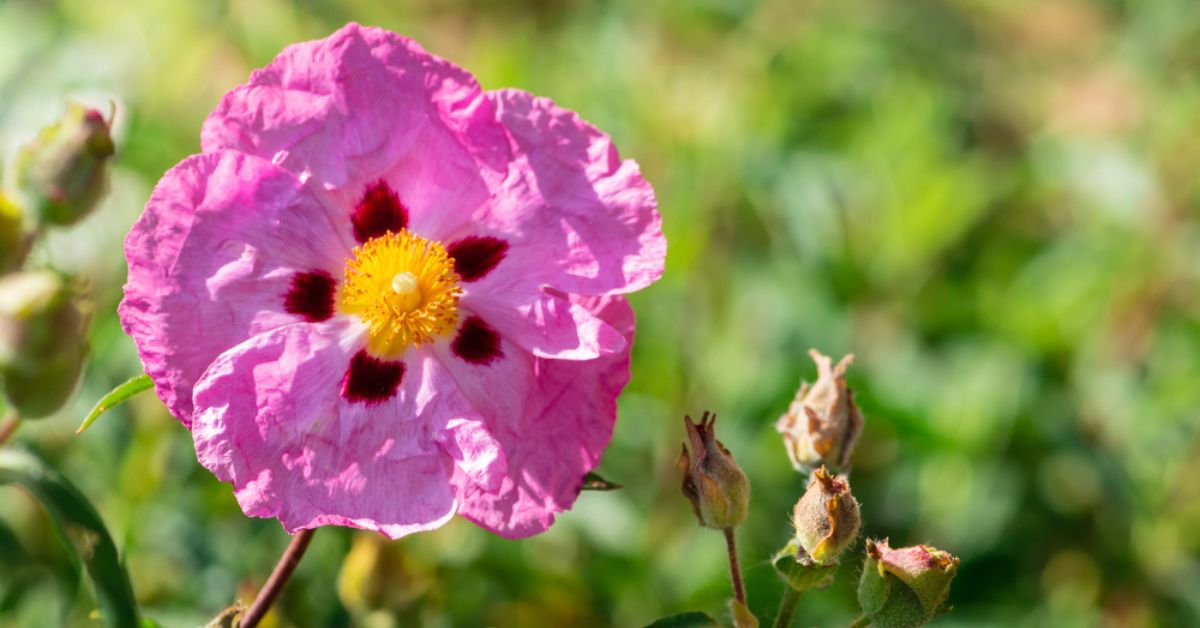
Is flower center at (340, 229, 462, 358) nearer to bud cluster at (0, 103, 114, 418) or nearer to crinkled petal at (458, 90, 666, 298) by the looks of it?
crinkled petal at (458, 90, 666, 298)

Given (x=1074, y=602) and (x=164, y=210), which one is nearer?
(x=164, y=210)

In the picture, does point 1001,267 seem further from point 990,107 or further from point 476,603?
point 476,603

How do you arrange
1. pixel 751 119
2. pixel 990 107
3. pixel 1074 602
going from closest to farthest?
pixel 1074 602
pixel 751 119
pixel 990 107

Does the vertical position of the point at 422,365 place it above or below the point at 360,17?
above

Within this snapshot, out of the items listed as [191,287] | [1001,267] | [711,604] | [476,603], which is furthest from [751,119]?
[191,287]

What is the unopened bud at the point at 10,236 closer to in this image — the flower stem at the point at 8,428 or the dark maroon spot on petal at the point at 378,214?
the flower stem at the point at 8,428

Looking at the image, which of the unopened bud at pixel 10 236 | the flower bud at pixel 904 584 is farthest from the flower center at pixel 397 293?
the flower bud at pixel 904 584
